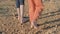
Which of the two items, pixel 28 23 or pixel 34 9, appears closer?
pixel 34 9

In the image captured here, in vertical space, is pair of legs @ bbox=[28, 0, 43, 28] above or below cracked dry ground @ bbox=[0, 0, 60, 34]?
above

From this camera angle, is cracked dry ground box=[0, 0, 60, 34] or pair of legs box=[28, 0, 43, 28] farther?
cracked dry ground box=[0, 0, 60, 34]

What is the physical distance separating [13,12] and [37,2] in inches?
70.0

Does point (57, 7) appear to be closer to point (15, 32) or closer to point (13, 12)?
point (13, 12)

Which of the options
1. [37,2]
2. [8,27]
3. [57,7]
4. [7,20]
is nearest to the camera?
[37,2]

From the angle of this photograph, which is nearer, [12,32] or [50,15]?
[12,32]

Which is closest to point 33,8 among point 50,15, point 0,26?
point 0,26

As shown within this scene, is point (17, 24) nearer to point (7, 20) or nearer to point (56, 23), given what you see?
point (7, 20)

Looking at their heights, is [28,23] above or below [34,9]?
below

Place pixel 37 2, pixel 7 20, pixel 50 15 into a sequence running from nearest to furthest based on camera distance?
pixel 37 2 → pixel 7 20 → pixel 50 15

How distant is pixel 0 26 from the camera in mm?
5020

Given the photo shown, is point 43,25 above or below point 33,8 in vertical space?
below

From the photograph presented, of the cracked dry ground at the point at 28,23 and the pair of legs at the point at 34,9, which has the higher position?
the pair of legs at the point at 34,9

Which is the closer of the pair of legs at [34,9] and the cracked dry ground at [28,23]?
the pair of legs at [34,9]
